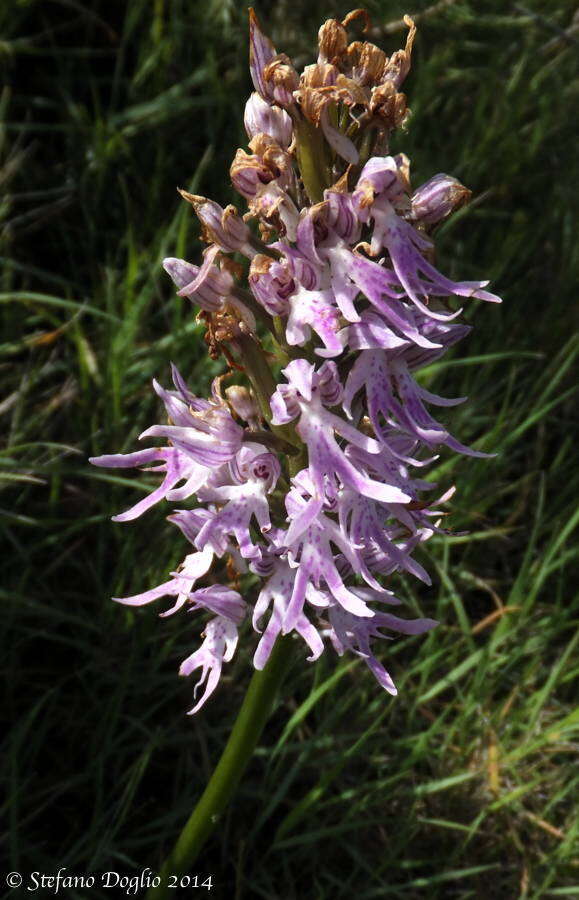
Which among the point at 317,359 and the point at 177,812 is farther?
the point at 177,812

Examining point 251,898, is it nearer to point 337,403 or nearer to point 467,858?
point 467,858

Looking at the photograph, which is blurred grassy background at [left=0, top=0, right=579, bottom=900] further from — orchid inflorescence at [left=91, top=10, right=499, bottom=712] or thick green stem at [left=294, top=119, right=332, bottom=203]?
thick green stem at [left=294, top=119, right=332, bottom=203]

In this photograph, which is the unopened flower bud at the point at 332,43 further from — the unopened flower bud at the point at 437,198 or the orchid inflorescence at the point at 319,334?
the unopened flower bud at the point at 437,198

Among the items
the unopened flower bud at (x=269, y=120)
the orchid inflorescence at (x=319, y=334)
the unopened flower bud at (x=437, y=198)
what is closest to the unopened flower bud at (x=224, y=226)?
the orchid inflorescence at (x=319, y=334)

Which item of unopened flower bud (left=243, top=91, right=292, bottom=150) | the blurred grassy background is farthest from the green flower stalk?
the blurred grassy background

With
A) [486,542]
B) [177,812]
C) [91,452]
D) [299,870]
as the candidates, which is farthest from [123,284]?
[299,870]

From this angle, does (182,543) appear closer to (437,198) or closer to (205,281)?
(205,281)
